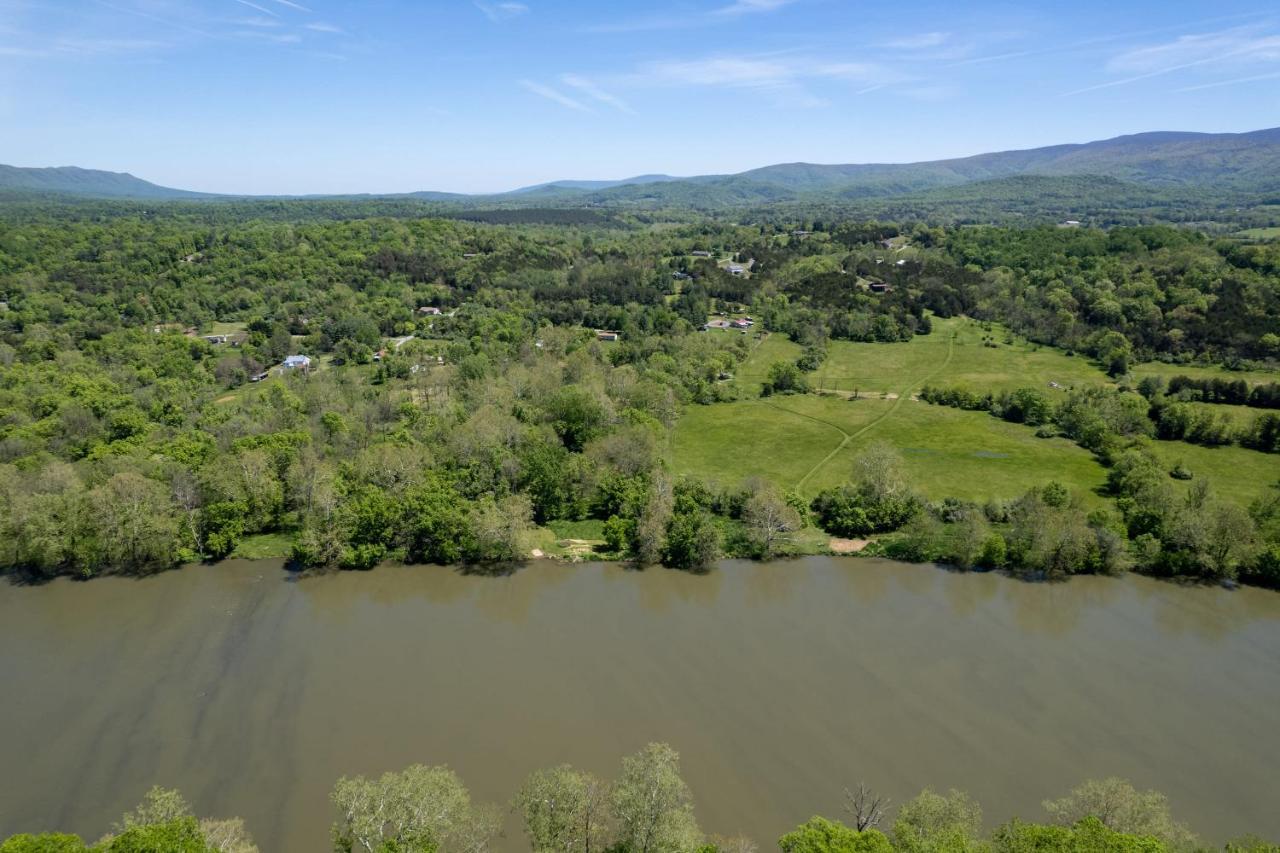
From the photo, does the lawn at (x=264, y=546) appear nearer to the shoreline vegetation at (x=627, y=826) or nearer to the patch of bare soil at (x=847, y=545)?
the shoreline vegetation at (x=627, y=826)

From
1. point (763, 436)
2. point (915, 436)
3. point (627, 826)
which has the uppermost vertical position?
point (627, 826)

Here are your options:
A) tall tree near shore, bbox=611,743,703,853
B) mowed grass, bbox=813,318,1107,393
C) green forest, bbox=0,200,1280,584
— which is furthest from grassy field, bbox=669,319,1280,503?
tall tree near shore, bbox=611,743,703,853

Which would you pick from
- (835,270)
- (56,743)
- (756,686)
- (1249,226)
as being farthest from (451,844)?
(1249,226)

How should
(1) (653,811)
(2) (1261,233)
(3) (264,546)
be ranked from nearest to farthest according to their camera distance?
(1) (653,811)
(3) (264,546)
(2) (1261,233)

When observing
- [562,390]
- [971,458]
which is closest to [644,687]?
[562,390]

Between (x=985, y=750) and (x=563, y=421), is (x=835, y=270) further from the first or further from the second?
(x=985, y=750)

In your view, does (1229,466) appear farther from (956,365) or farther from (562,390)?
(562,390)

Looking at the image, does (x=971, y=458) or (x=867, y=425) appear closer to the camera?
(x=971, y=458)
